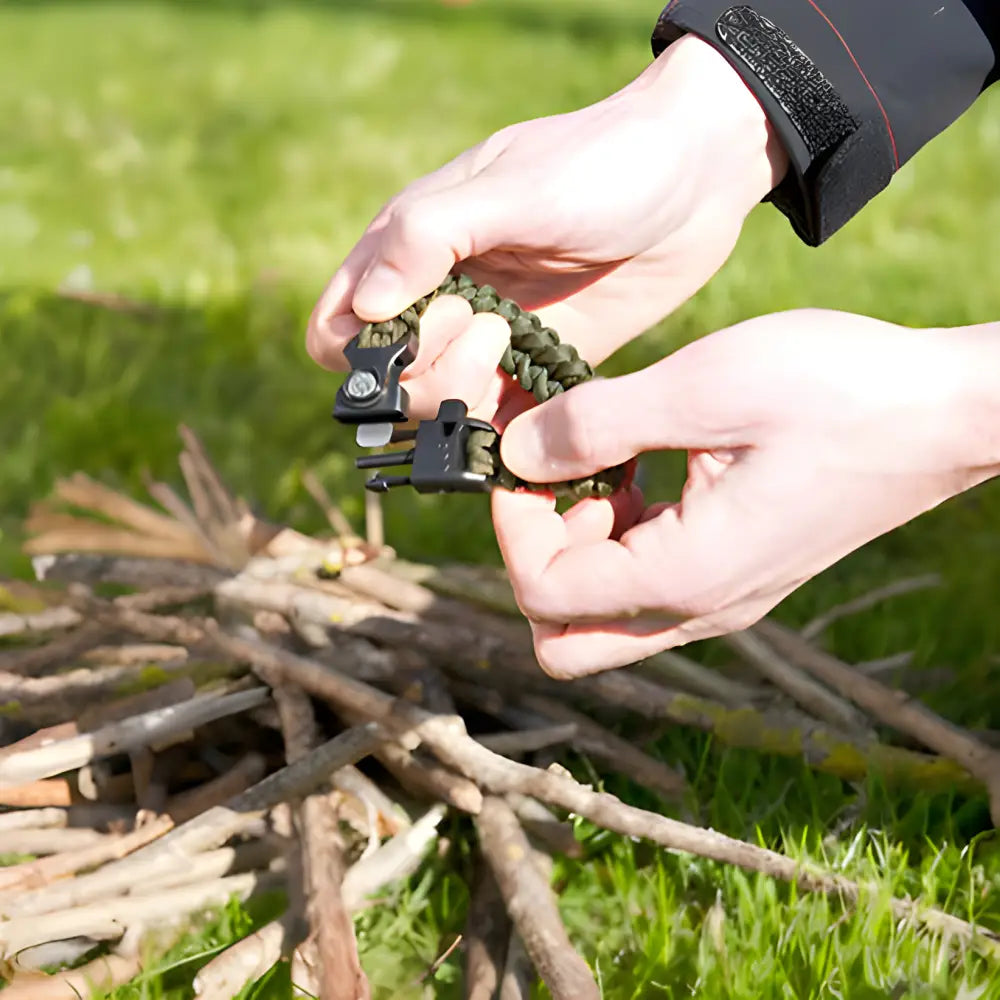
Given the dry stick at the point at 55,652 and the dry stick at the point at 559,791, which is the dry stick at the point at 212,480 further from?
the dry stick at the point at 559,791

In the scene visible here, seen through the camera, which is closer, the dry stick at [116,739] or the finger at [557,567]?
the finger at [557,567]

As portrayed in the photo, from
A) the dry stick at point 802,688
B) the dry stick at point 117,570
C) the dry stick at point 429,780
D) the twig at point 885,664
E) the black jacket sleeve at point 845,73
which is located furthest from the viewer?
the dry stick at point 117,570

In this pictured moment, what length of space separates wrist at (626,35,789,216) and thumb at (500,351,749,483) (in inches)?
18.9

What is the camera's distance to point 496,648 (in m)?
1.74

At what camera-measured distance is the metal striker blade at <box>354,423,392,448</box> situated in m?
1.25

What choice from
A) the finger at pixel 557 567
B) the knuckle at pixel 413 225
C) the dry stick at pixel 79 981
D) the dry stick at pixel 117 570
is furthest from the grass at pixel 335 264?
the knuckle at pixel 413 225

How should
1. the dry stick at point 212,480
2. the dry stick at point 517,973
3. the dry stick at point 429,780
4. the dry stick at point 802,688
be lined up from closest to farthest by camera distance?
the dry stick at point 517,973
the dry stick at point 429,780
the dry stick at point 802,688
the dry stick at point 212,480

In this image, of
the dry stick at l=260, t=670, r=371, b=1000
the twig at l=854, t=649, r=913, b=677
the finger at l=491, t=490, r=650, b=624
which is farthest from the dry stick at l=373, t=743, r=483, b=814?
the twig at l=854, t=649, r=913, b=677

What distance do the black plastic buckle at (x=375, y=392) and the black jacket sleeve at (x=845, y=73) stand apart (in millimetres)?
703

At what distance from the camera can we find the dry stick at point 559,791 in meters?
1.40

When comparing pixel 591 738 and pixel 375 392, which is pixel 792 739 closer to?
pixel 591 738

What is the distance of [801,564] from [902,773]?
0.55 metres

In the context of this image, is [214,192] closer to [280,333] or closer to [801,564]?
[280,333]

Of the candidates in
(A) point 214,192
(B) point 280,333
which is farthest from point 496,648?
(A) point 214,192
